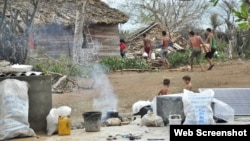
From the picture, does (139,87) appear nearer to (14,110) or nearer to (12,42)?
(12,42)

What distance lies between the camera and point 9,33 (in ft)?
32.0

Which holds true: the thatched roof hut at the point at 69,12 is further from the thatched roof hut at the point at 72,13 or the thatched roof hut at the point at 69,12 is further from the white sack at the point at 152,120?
the white sack at the point at 152,120

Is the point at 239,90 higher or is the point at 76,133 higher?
the point at 239,90

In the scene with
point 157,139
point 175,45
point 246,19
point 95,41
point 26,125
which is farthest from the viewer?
point 175,45

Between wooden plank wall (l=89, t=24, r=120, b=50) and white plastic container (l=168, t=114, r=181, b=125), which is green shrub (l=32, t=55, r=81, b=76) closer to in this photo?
wooden plank wall (l=89, t=24, r=120, b=50)

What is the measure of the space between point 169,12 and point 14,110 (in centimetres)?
2799

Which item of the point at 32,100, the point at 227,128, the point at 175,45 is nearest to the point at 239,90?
the point at 32,100

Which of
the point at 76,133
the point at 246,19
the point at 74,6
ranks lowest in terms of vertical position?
the point at 76,133

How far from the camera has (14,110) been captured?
657 cm

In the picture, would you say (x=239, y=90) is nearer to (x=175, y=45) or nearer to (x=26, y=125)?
(x=26, y=125)

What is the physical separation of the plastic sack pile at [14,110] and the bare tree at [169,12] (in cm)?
2554

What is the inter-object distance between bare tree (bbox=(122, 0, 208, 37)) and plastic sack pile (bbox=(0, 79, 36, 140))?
83.8 ft

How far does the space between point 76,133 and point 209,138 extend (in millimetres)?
4162

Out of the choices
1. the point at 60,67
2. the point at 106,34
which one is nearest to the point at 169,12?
the point at 106,34
